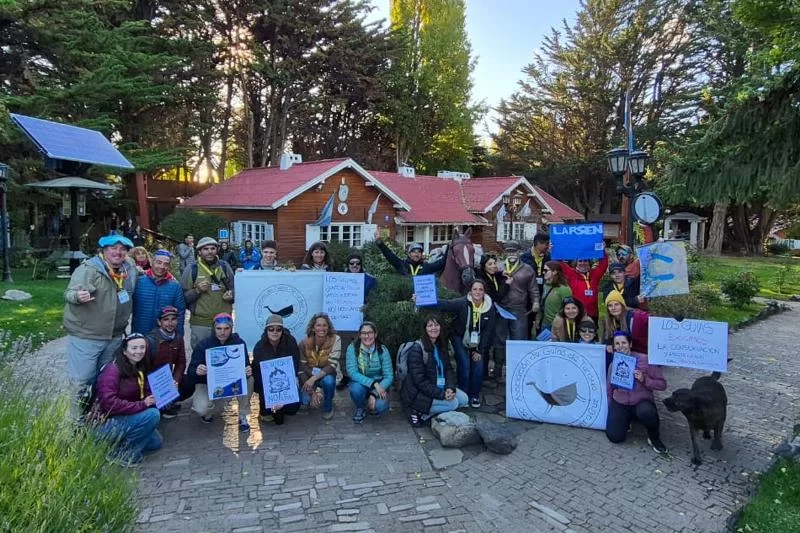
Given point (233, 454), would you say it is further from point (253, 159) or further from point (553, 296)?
point (253, 159)

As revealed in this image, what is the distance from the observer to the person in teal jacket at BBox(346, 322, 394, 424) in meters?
5.75

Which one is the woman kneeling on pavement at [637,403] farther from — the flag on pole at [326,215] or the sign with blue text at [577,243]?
the flag on pole at [326,215]

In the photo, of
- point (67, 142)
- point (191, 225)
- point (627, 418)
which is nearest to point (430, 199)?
point (191, 225)

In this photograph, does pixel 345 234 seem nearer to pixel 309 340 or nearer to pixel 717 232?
pixel 309 340

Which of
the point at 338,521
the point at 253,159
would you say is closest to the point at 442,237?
the point at 253,159

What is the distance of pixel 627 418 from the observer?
17.6 feet

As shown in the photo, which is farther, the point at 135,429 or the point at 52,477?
the point at 135,429

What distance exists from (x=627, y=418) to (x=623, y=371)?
50 cm

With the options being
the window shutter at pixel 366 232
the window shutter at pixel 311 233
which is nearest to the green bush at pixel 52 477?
the window shutter at pixel 311 233

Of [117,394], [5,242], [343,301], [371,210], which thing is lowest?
[117,394]

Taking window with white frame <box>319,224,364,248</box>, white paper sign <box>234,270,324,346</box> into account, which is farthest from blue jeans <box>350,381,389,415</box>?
window with white frame <box>319,224,364,248</box>

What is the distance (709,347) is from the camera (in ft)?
17.0

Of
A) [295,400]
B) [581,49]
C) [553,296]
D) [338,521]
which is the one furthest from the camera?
[581,49]

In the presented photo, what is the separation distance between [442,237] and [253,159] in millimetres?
12869
